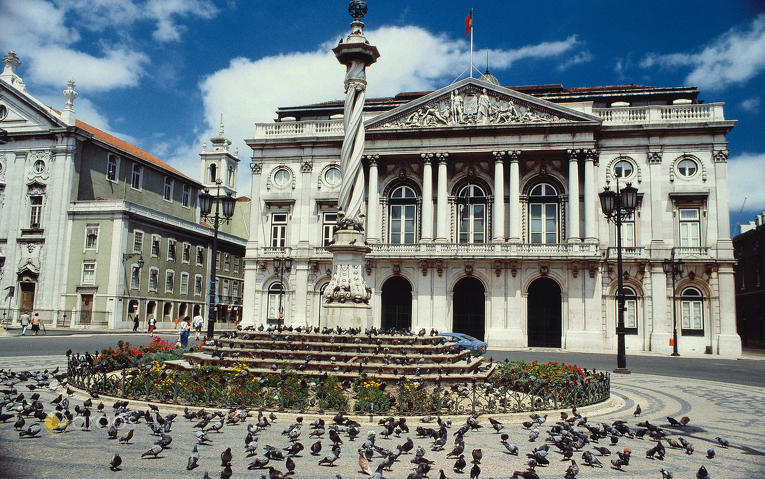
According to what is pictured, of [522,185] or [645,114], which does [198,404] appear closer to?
[522,185]

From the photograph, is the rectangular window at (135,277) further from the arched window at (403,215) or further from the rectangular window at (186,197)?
the arched window at (403,215)

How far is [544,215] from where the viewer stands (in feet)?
141

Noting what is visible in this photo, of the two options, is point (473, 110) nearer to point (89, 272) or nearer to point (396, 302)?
point (396, 302)

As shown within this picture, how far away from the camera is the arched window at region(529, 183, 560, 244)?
42.6 m

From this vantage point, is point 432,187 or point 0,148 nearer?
point 432,187

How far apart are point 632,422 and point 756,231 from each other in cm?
5620

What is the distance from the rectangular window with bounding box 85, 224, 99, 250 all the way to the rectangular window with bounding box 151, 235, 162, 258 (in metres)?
5.00

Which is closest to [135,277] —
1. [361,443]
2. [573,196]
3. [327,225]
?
[327,225]

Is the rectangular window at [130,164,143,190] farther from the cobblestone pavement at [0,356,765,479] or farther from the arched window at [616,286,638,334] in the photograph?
the cobblestone pavement at [0,356,765,479]

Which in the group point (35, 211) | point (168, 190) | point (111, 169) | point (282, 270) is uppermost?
point (111, 169)

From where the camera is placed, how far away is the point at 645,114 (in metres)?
41.9

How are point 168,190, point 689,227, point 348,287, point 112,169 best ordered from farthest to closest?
point 168,190, point 112,169, point 689,227, point 348,287

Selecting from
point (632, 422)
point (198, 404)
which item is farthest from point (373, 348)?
point (632, 422)

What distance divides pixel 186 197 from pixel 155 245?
577 inches
